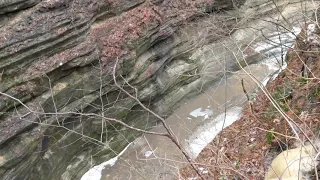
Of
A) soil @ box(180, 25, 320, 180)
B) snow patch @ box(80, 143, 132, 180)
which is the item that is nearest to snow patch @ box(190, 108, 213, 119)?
soil @ box(180, 25, 320, 180)

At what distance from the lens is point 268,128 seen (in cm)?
831

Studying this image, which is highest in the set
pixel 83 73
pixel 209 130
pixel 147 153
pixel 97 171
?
pixel 83 73

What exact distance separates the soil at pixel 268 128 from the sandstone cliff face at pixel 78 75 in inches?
108

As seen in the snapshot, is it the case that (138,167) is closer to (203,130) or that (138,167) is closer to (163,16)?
(203,130)

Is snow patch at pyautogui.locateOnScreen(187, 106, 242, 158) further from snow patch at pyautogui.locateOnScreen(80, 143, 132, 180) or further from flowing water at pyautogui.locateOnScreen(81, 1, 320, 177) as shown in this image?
snow patch at pyautogui.locateOnScreen(80, 143, 132, 180)

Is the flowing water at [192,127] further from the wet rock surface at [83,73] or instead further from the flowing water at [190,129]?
the wet rock surface at [83,73]

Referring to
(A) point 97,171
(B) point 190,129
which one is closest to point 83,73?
(A) point 97,171

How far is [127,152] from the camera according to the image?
35.8 ft

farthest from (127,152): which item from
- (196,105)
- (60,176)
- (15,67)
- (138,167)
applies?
(15,67)

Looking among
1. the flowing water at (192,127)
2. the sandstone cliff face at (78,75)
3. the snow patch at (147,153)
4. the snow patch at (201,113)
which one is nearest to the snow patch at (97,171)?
the flowing water at (192,127)

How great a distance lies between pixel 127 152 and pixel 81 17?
13.6 ft

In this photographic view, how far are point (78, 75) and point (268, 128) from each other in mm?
5104

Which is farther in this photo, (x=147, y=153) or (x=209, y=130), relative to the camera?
(x=209, y=130)

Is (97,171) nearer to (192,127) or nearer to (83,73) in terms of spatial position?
(83,73)
